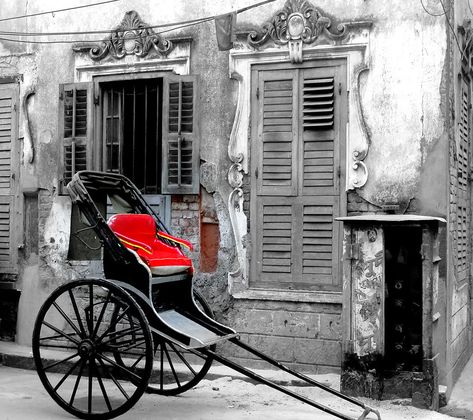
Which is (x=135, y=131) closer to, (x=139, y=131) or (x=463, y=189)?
(x=139, y=131)

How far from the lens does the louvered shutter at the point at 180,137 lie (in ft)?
26.4

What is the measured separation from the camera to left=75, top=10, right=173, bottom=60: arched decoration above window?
828 centimetres

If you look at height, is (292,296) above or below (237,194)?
below

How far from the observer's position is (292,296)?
25.0 ft

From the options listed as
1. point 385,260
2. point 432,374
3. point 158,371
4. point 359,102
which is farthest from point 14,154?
point 432,374

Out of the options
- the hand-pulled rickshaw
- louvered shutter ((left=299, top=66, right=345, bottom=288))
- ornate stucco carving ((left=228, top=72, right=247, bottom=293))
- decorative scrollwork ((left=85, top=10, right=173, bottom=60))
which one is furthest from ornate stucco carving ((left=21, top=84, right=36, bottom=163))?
louvered shutter ((left=299, top=66, right=345, bottom=288))

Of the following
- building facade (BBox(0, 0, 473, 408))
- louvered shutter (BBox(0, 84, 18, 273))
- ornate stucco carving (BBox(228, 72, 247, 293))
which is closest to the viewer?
building facade (BBox(0, 0, 473, 408))

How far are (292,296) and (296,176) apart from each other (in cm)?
123

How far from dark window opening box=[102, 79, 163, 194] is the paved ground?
8.00 ft

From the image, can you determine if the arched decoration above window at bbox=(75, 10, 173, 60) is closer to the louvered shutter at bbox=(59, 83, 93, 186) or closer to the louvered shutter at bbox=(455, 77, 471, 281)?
the louvered shutter at bbox=(59, 83, 93, 186)

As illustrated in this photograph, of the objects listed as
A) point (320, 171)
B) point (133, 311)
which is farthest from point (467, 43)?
point (133, 311)

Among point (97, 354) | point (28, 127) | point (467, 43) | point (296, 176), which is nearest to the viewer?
point (97, 354)

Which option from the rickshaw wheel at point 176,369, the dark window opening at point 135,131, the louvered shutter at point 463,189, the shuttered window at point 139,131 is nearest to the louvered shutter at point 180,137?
the shuttered window at point 139,131

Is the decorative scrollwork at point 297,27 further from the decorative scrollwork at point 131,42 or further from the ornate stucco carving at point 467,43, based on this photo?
the ornate stucco carving at point 467,43
